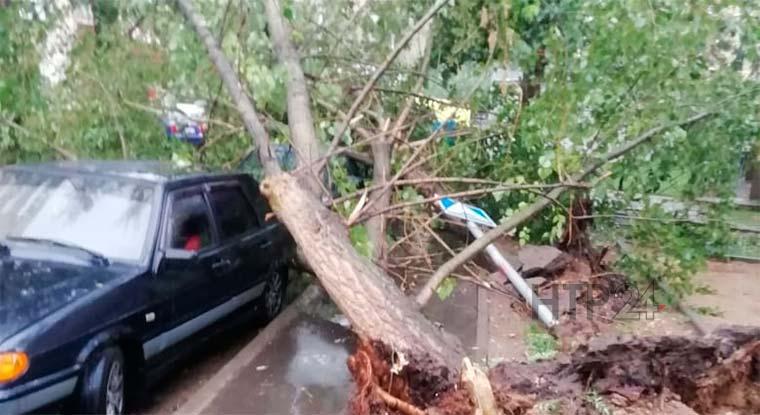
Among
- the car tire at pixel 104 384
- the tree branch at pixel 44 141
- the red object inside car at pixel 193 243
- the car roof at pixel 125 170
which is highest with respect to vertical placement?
the tree branch at pixel 44 141

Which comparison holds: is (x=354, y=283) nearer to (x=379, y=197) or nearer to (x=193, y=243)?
(x=379, y=197)

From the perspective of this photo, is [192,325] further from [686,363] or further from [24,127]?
[686,363]

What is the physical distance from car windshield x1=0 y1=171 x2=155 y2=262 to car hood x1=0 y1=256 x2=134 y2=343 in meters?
0.27

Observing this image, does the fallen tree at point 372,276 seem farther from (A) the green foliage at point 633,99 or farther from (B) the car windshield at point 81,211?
(B) the car windshield at point 81,211

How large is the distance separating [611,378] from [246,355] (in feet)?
9.80

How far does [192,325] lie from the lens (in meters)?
5.53

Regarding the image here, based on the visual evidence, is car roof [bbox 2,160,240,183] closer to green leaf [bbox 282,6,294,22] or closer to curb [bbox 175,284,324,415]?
curb [bbox 175,284,324,415]

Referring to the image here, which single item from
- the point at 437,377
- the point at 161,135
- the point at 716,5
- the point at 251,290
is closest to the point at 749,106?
the point at 716,5

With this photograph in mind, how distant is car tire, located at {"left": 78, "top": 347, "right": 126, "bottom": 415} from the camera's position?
172 inches

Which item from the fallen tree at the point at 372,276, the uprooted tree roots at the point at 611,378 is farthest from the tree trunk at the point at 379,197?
the uprooted tree roots at the point at 611,378

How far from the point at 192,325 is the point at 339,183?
174 centimetres

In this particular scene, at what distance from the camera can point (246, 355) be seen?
5961 millimetres

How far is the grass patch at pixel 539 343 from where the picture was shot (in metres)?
6.53

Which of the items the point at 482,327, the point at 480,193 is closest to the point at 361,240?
the point at 480,193
